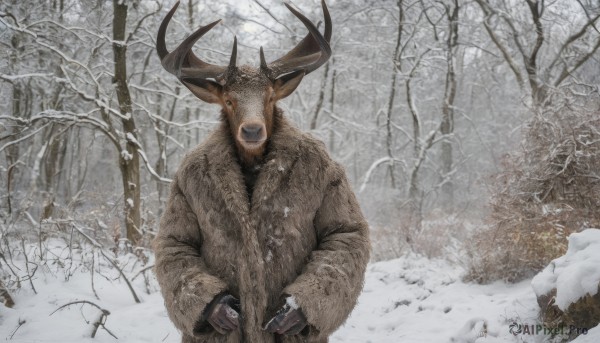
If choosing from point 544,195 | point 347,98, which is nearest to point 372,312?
point 544,195

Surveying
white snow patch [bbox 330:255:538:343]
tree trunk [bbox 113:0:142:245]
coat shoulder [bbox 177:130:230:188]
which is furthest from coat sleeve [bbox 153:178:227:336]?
tree trunk [bbox 113:0:142:245]

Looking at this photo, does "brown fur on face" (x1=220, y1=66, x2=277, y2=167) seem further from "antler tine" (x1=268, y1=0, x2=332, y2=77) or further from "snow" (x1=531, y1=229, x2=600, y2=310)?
"snow" (x1=531, y1=229, x2=600, y2=310)

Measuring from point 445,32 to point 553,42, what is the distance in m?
3.25

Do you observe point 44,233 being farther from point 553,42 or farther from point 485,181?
point 553,42

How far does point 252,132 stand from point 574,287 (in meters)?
2.96

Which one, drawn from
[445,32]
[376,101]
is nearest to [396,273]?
[445,32]

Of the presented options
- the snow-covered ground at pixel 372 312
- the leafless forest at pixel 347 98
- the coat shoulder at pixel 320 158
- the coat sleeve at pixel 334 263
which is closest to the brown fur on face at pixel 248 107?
the coat shoulder at pixel 320 158

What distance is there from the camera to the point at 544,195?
230 inches

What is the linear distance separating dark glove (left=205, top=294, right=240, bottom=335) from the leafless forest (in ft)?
13.1

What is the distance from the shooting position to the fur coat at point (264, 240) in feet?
7.59

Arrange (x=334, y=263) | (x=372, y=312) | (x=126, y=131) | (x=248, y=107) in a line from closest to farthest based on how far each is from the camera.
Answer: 1. (x=334, y=263)
2. (x=248, y=107)
3. (x=372, y=312)
4. (x=126, y=131)

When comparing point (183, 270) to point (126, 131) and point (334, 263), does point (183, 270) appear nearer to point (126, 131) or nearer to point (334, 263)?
point (334, 263)

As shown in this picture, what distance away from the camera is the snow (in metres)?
3.56

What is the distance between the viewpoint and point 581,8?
988cm
